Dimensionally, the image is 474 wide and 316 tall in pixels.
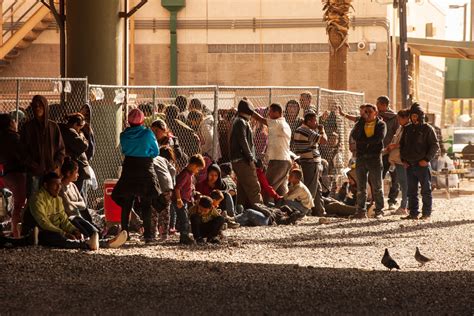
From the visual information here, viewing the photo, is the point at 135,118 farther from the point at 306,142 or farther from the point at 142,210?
the point at 306,142

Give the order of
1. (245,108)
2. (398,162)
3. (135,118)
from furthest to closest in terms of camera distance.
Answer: (398,162), (245,108), (135,118)

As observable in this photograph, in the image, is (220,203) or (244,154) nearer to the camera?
(220,203)

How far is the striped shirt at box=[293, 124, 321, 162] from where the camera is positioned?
2044cm

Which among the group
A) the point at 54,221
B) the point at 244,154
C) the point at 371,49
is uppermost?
the point at 371,49

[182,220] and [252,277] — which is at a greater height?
[182,220]

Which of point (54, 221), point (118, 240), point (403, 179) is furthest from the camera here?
point (403, 179)

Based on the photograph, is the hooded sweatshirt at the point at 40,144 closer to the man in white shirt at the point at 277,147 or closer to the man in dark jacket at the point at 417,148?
the man in white shirt at the point at 277,147

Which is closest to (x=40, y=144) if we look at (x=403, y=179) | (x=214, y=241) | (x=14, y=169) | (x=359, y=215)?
(x=14, y=169)

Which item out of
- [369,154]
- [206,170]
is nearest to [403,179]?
[369,154]

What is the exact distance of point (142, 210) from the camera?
15992mm

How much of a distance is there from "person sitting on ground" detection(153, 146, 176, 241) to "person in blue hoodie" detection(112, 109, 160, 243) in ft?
0.69

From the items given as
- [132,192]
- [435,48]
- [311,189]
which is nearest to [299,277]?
[132,192]

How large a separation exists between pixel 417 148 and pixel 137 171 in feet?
20.0

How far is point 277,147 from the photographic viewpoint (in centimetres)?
1992
